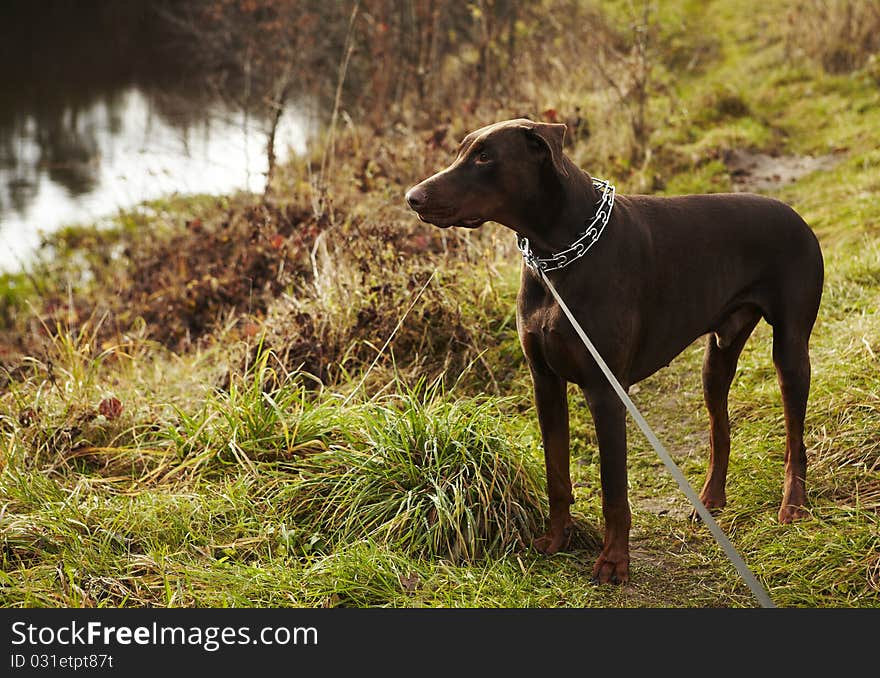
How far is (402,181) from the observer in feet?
25.9

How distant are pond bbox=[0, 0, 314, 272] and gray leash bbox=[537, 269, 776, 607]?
252 inches

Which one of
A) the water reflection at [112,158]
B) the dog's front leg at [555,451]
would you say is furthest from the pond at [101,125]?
the dog's front leg at [555,451]

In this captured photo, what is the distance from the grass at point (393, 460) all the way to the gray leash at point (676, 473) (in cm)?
81

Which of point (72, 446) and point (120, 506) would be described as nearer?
point (120, 506)

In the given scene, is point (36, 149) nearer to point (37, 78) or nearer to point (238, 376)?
point (37, 78)

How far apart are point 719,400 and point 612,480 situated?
34.2 inches

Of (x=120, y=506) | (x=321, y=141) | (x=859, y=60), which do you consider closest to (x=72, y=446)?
(x=120, y=506)

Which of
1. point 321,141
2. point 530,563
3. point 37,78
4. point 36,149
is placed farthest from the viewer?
point 37,78

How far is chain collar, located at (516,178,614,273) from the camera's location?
3115mm

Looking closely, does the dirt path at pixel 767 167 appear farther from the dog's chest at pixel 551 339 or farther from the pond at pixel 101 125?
the dog's chest at pixel 551 339

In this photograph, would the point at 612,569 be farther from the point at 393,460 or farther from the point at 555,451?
the point at 393,460

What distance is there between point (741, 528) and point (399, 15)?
324 inches

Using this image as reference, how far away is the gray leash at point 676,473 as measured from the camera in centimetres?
228

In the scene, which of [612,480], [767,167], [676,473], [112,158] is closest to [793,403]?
[612,480]
